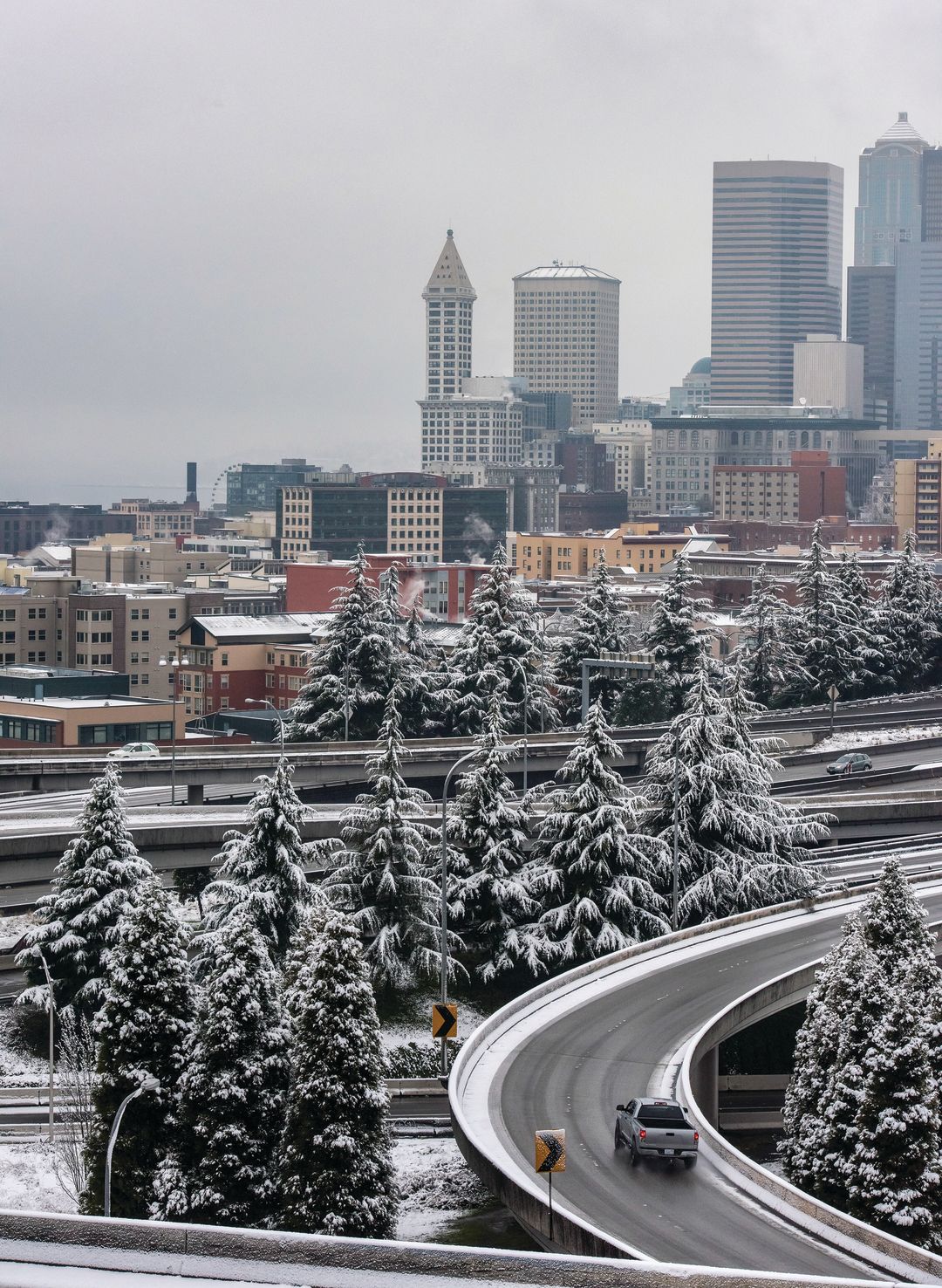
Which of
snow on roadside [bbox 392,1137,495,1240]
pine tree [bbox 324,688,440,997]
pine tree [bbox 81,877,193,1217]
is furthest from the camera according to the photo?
pine tree [bbox 324,688,440,997]

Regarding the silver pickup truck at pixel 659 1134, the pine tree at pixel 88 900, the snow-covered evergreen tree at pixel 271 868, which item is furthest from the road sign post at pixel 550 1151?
the snow-covered evergreen tree at pixel 271 868

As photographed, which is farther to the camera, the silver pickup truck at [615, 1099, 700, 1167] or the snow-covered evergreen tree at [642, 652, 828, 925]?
the snow-covered evergreen tree at [642, 652, 828, 925]

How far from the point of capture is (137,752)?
81.0 metres

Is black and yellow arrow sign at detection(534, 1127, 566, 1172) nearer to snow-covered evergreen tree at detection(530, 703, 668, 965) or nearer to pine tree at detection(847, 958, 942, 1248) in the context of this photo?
pine tree at detection(847, 958, 942, 1248)

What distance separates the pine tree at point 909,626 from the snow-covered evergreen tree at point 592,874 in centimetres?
5057

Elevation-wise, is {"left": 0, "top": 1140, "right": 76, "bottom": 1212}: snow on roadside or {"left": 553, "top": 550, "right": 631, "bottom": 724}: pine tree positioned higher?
{"left": 553, "top": 550, "right": 631, "bottom": 724}: pine tree

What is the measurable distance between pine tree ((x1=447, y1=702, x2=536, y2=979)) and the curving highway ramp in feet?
21.7

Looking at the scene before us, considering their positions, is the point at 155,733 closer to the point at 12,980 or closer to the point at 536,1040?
the point at 12,980

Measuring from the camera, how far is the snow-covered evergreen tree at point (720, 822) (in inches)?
2002

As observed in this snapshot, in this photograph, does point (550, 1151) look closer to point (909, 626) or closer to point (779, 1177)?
point (779, 1177)

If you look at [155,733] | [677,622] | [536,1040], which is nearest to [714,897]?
[536,1040]

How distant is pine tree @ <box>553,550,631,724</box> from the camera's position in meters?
88.6

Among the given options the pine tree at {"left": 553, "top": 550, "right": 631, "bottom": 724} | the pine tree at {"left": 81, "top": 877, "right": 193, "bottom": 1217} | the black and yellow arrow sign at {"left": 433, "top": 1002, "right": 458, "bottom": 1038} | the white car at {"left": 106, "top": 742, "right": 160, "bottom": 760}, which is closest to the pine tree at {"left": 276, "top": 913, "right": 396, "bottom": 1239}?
the pine tree at {"left": 81, "top": 877, "right": 193, "bottom": 1217}

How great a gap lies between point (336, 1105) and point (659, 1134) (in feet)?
17.7
